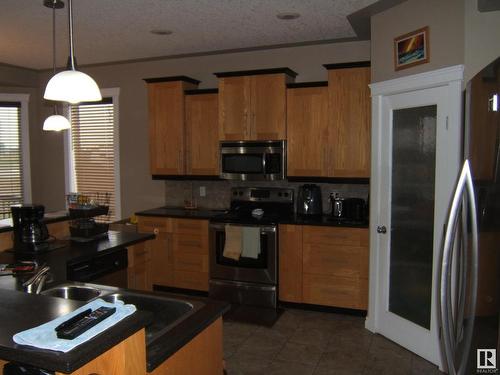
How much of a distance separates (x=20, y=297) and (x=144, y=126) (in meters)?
4.33

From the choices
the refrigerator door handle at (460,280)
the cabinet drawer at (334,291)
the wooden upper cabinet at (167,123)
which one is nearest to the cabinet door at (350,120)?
the cabinet drawer at (334,291)

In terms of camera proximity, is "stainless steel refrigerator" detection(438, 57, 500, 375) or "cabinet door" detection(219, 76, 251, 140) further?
"cabinet door" detection(219, 76, 251, 140)

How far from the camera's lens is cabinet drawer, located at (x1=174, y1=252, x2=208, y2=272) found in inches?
185

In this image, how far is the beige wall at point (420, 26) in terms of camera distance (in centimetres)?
288

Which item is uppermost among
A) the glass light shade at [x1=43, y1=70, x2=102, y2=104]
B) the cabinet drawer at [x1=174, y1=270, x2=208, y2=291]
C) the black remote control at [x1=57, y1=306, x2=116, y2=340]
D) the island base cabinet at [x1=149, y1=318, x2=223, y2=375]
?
the glass light shade at [x1=43, y1=70, x2=102, y2=104]

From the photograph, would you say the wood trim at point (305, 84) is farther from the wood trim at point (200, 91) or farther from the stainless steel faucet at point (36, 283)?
the stainless steel faucet at point (36, 283)

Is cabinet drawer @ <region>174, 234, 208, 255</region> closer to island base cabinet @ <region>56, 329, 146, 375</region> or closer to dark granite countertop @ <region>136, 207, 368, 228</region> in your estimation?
Result: dark granite countertop @ <region>136, 207, 368, 228</region>

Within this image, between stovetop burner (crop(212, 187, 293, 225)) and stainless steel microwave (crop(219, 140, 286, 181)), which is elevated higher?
stainless steel microwave (crop(219, 140, 286, 181))

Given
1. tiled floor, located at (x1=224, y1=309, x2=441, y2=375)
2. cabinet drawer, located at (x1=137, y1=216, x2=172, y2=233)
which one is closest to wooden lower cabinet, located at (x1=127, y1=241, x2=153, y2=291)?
tiled floor, located at (x1=224, y1=309, x2=441, y2=375)

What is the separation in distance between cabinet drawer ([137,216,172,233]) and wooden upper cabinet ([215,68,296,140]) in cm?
113

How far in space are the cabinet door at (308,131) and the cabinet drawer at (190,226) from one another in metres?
1.13

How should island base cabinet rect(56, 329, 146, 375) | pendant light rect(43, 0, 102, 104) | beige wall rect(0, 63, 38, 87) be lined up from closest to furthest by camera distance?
island base cabinet rect(56, 329, 146, 375)
pendant light rect(43, 0, 102, 104)
beige wall rect(0, 63, 38, 87)

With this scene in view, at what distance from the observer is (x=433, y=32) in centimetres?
306

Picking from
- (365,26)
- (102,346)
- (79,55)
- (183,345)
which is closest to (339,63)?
(365,26)
